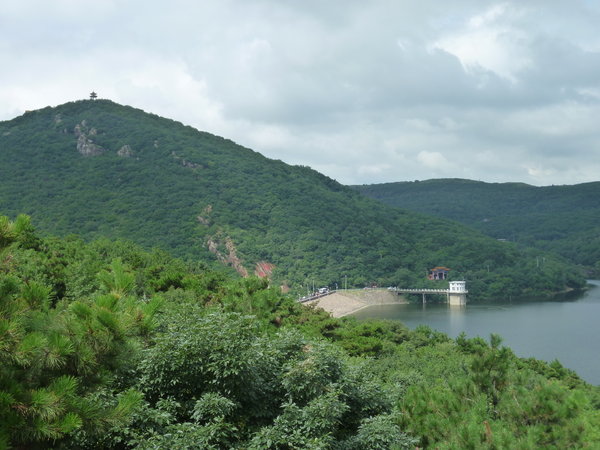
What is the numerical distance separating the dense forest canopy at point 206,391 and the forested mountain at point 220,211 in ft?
184

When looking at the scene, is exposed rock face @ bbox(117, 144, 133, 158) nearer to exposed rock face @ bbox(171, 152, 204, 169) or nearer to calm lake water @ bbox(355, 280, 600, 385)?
exposed rock face @ bbox(171, 152, 204, 169)

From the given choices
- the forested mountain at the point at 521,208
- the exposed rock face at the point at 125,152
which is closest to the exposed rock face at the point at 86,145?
the exposed rock face at the point at 125,152

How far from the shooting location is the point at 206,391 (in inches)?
269

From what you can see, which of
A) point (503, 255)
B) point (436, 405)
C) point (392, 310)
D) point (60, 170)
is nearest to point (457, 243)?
point (503, 255)

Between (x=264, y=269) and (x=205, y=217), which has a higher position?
(x=205, y=217)

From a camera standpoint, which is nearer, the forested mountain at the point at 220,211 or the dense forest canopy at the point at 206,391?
the dense forest canopy at the point at 206,391

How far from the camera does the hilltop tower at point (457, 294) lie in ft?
222

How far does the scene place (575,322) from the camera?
48.1 m

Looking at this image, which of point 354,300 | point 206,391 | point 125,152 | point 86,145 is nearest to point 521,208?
point 354,300

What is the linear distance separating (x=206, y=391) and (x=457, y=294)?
65.0 metres

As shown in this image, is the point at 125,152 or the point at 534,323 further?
the point at 125,152

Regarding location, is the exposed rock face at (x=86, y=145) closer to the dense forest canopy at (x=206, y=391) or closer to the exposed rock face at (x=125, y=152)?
the exposed rock face at (x=125, y=152)

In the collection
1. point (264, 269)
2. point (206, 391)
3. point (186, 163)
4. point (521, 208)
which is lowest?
point (264, 269)

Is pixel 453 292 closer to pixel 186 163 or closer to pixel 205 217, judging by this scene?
pixel 205 217
